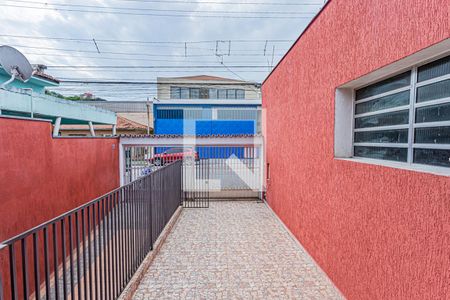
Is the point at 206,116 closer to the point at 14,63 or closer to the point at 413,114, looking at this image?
the point at 14,63

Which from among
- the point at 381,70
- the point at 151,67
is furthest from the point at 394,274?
the point at 151,67

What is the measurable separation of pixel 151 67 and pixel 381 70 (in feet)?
48.5

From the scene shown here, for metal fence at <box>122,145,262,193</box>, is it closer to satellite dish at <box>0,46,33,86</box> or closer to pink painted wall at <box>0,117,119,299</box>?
pink painted wall at <box>0,117,119,299</box>

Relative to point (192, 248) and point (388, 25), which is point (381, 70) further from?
point (192, 248)

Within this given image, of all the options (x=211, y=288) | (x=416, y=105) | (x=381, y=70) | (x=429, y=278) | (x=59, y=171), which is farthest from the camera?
(x=59, y=171)

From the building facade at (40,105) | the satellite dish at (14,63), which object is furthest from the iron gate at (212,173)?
the satellite dish at (14,63)

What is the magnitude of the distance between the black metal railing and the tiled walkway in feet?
1.74

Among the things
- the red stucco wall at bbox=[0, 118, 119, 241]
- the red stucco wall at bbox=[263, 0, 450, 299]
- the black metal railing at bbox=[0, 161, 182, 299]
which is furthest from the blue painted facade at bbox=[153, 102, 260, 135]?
the black metal railing at bbox=[0, 161, 182, 299]

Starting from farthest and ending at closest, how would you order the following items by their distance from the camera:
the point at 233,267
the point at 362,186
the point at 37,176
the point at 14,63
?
the point at 14,63
the point at 37,176
the point at 233,267
the point at 362,186

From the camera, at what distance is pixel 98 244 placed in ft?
8.82

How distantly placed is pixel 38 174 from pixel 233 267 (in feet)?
14.8

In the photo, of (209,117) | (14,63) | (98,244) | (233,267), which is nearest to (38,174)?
(98,244)

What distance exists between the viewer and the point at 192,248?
15.4ft

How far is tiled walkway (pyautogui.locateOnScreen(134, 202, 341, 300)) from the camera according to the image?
130 inches
